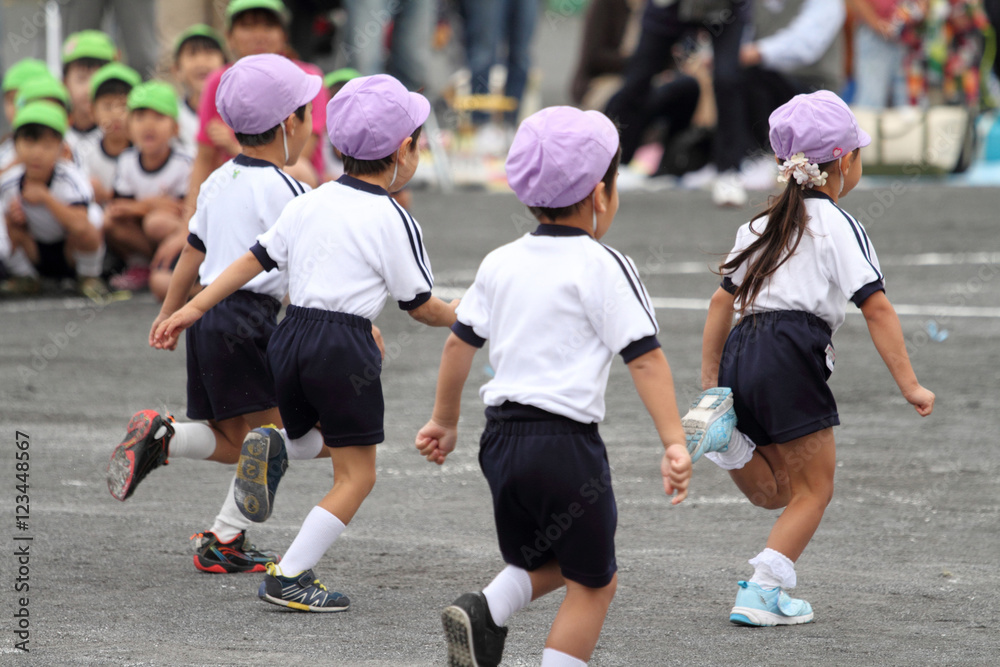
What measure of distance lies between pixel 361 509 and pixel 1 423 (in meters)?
2.03

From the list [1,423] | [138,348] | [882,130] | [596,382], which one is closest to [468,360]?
[596,382]

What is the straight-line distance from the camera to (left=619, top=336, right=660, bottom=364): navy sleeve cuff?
331cm

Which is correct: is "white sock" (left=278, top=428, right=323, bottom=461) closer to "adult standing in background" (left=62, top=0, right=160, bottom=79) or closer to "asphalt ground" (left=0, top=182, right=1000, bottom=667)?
"asphalt ground" (left=0, top=182, right=1000, bottom=667)

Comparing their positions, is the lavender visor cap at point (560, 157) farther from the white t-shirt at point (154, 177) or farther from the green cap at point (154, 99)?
the white t-shirt at point (154, 177)

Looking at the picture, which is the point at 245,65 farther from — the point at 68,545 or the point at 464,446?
the point at 464,446

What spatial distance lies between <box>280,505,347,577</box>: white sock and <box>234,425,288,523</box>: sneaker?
0.44 ft

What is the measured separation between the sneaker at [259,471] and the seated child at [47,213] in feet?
17.4

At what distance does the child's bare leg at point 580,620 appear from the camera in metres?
3.34

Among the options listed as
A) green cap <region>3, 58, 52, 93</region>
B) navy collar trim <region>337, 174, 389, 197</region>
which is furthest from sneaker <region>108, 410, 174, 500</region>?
green cap <region>3, 58, 52, 93</region>

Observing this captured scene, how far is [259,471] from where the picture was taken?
13.5 feet

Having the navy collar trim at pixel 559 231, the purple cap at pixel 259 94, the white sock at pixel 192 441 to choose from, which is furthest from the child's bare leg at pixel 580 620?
the purple cap at pixel 259 94

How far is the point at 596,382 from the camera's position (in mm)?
3369

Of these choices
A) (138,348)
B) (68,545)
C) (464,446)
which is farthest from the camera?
(138,348)

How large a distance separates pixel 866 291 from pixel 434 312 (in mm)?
1227
